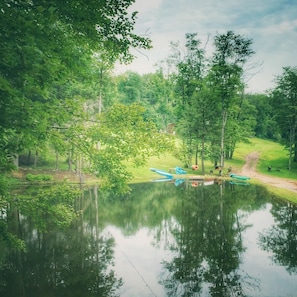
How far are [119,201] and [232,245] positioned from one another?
45.3 ft

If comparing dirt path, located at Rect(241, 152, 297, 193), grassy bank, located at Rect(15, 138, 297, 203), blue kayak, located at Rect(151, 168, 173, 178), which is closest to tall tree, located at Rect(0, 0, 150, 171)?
grassy bank, located at Rect(15, 138, 297, 203)

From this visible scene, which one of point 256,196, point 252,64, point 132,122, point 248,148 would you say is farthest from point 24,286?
point 248,148

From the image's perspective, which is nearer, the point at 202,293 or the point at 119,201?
the point at 202,293

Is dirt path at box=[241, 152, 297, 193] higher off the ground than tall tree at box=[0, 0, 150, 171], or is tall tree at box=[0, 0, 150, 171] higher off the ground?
tall tree at box=[0, 0, 150, 171]

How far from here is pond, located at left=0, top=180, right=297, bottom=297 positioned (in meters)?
12.1

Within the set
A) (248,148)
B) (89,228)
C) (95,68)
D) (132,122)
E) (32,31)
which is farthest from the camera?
(248,148)

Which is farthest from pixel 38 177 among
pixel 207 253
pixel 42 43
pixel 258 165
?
pixel 258 165

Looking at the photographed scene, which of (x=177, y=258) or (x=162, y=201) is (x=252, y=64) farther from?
(x=177, y=258)

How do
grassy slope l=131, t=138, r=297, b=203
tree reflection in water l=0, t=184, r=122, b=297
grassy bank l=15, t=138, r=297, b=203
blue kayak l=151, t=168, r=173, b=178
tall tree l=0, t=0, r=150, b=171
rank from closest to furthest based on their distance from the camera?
tall tree l=0, t=0, r=150, b=171, tree reflection in water l=0, t=184, r=122, b=297, grassy bank l=15, t=138, r=297, b=203, grassy slope l=131, t=138, r=297, b=203, blue kayak l=151, t=168, r=173, b=178

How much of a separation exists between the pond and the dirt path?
8754 mm

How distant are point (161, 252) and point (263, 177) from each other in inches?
1196

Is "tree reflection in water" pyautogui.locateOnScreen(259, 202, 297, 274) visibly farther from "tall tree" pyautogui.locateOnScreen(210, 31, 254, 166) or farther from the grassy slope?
"tall tree" pyautogui.locateOnScreen(210, 31, 254, 166)

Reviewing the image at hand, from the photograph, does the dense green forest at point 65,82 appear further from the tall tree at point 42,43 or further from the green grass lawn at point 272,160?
the green grass lawn at point 272,160

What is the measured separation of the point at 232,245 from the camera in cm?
1708
